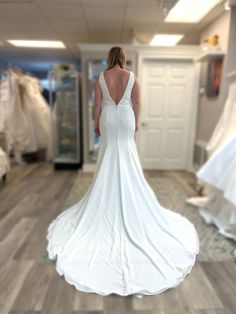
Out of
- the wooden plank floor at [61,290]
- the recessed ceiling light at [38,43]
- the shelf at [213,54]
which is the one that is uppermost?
the recessed ceiling light at [38,43]

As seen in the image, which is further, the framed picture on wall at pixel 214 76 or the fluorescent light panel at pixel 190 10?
the framed picture on wall at pixel 214 76

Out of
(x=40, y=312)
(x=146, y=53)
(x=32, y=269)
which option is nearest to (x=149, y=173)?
(x=146, y=53)

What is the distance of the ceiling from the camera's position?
10.7ft

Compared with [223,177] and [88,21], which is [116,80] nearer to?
[223,177]

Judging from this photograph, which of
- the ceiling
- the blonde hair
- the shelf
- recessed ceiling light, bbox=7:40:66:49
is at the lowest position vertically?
the blonde hair

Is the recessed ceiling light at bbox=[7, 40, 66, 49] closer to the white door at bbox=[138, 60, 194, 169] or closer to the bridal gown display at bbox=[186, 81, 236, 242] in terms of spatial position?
the white door at bbox=[138, 60, 194, 169]

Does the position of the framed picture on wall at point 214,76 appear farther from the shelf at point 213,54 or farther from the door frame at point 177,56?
the door frame at point 177,56

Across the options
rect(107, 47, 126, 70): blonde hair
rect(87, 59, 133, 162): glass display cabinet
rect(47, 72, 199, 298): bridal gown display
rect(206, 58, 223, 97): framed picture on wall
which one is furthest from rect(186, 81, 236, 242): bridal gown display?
rect(87, 59, 133, 162): glass display cabinet

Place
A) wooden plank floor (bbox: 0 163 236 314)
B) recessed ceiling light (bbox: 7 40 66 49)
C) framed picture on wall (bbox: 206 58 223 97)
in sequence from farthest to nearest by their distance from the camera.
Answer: recessed ceiling light (bbox: 7 40 66 49) → framed picture on wall (bbox: 206 58 223 97) → wooden plank floor (bbox: 0 163 236 314)

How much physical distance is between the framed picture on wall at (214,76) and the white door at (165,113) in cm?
70

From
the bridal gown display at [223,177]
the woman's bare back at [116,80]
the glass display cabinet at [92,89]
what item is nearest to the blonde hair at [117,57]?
the woman's bare back at [116,80]

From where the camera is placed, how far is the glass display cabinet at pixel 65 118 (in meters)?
4.66

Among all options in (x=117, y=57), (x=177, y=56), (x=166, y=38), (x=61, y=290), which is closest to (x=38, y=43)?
(x=166, y=38)

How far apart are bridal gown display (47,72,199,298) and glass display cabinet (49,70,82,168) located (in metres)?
2.61
